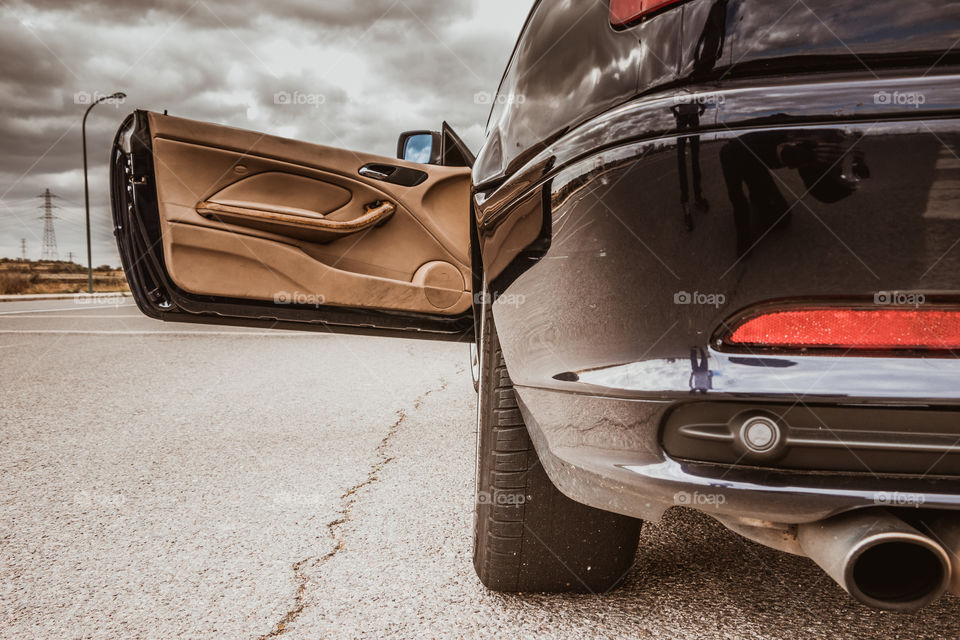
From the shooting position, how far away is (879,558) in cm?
100

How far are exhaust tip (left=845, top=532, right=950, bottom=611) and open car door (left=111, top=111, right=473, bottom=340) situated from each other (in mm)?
1895

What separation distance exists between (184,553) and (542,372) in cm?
136

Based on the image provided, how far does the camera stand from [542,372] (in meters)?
1.18

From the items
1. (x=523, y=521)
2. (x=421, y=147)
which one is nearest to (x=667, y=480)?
(x=523, y=521)

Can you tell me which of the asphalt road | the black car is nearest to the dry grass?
the asphalt road

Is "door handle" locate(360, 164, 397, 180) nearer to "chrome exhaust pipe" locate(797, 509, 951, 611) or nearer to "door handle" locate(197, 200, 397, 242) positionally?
"door handle" locate(197, 200, 397, 242)

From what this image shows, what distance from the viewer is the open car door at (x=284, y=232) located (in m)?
2.40

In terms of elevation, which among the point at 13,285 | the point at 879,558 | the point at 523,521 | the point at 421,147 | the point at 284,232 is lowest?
the point at 523,521

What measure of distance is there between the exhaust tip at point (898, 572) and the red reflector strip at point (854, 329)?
28 centimetres

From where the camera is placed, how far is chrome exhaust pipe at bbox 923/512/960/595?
896 millimetres

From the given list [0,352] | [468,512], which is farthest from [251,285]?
[0,352]

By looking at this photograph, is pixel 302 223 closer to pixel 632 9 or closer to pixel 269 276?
pixel 269 276

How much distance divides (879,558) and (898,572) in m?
0.04

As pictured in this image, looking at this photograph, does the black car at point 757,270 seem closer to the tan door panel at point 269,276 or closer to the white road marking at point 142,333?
the tan door panel at point 269,276
